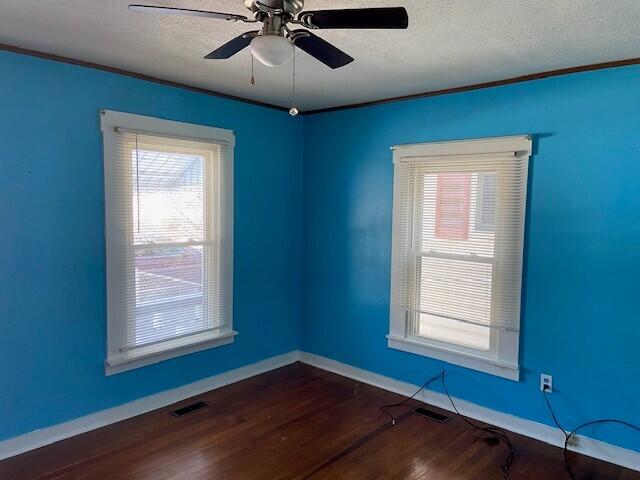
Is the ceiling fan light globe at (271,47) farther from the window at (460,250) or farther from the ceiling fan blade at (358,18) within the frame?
the window at (460,250)

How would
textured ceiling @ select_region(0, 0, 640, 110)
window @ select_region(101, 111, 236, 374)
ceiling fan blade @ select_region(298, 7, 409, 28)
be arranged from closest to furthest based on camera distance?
ceiling fan blade @ select_region(298, 7, 409, 28), textured ceiling @ select_region(0, 0, 640, 110), window @ select_region(101, 111, 236, 374)

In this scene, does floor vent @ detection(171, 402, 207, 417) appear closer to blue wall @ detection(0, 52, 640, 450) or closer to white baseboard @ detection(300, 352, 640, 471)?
blue wall @ detection(0, 52, 640, 450)

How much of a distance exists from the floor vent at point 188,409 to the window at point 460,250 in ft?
5.24

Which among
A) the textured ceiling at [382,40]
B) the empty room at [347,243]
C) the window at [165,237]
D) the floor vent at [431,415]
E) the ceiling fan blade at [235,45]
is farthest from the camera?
the floor vent at [431,415]

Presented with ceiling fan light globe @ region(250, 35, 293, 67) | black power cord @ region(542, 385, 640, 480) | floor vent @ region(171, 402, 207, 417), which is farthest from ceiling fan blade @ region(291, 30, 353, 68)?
floor vent @ region(171, 402, 207, 417)

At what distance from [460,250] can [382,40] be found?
5.52 feet

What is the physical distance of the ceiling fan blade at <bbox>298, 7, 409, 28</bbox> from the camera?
5.19 ft

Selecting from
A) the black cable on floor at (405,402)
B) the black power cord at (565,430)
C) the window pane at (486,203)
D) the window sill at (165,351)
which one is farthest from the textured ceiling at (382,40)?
the black cable on floor at (405,402)

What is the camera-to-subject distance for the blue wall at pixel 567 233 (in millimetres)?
2789

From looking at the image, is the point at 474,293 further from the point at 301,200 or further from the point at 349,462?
the point at 301,200

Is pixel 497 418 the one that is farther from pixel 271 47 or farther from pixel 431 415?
pixel 271 47

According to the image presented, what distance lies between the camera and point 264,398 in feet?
12.2

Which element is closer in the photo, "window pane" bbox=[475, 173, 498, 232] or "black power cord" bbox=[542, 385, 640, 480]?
"black power cord" bbox=[542, 385, 640, 480]

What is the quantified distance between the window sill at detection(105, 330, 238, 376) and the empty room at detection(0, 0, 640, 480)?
2 centimetres
